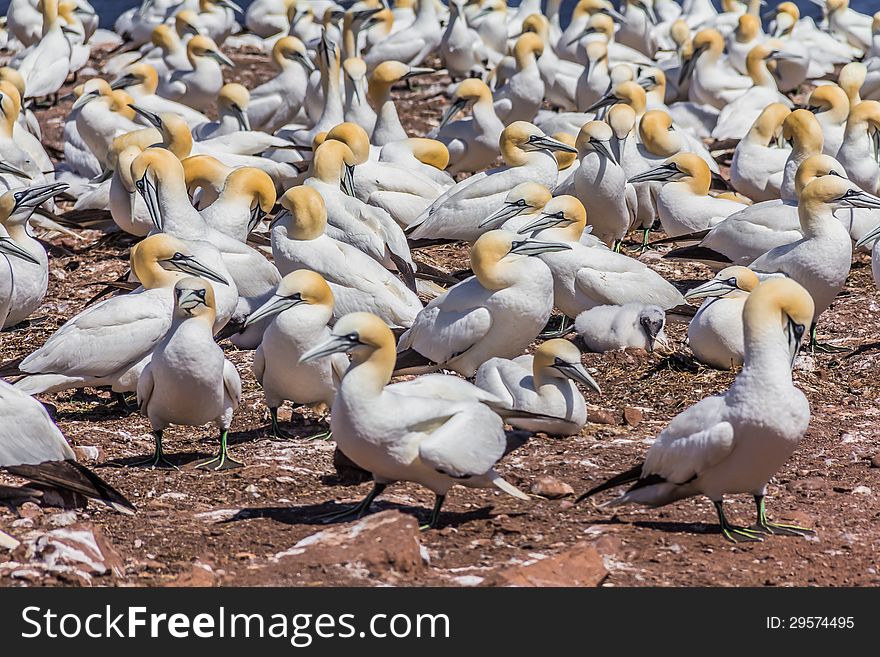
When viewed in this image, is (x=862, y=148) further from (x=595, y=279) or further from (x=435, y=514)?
(x=435, y=514)

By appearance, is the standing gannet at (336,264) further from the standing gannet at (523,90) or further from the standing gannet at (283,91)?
the standing gannet at (283,91)

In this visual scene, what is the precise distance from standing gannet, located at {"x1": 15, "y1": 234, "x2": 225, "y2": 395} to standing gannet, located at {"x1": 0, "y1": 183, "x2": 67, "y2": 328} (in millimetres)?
1176

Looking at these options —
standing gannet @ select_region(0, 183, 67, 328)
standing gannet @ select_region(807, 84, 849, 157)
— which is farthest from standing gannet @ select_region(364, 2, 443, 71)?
standing gannet @ select_region(0, 183, 67, 328)

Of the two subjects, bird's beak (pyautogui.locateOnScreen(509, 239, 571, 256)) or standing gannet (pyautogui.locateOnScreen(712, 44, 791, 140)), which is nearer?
bird's beak (pyautogui.locateOnScreen(509, 239, 571, 256))

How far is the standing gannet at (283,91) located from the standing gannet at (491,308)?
775 centimetres

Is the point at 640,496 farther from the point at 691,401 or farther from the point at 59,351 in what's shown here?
the point at 59,351

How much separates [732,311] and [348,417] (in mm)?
3036

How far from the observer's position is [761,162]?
10.9 meters

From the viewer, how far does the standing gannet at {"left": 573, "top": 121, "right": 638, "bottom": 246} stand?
9.82 metres

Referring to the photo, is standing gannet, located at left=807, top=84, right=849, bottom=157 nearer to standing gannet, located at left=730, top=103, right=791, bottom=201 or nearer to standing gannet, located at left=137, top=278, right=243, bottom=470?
standing gannet, located at left=730, top=103, right=791, bottom=201

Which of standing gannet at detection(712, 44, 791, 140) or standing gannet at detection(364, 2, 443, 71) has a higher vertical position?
standing gannet at detection(712, 44, 791, 140)

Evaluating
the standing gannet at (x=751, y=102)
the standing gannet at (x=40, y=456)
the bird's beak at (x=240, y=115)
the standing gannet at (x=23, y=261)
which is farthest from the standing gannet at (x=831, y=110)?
the standing gannet at (x=40, y=456)

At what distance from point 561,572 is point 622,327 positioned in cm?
336

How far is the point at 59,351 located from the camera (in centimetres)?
681
